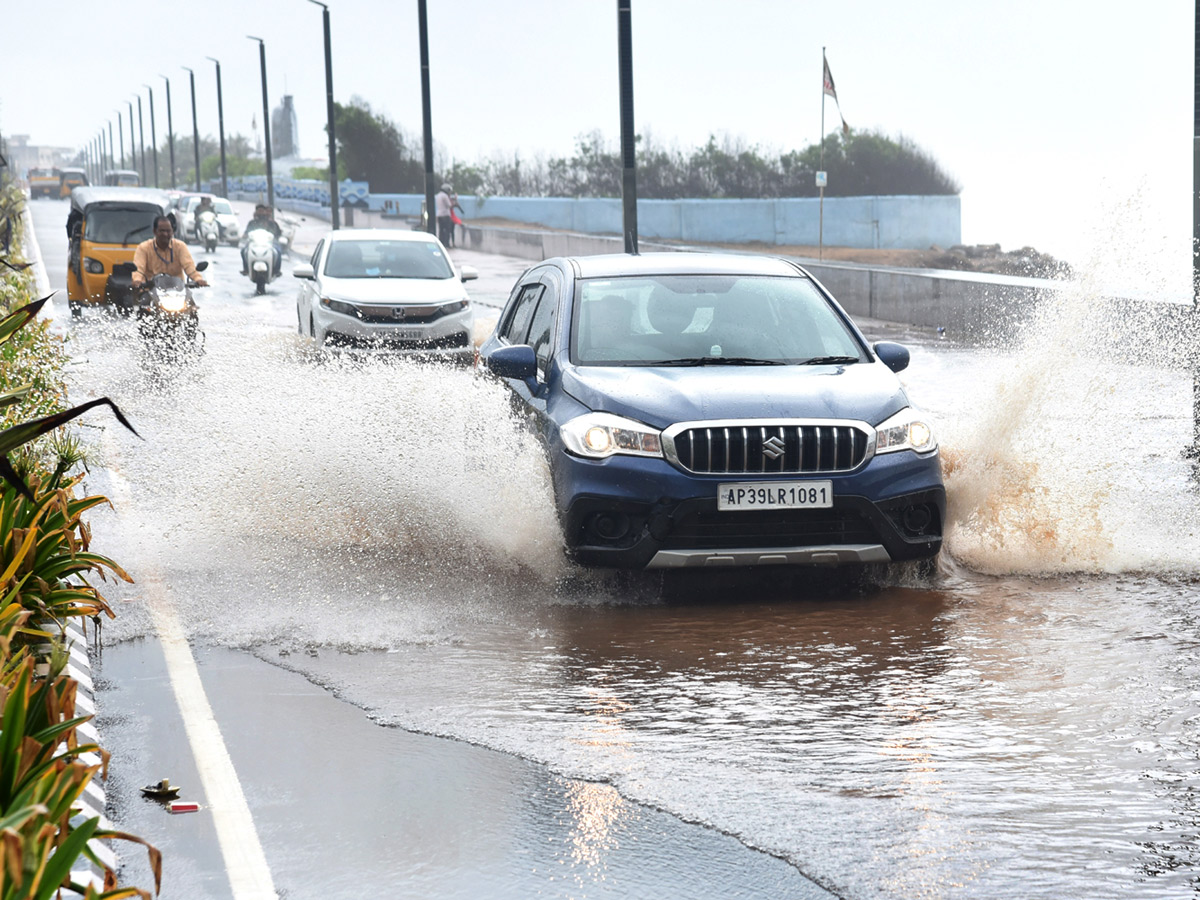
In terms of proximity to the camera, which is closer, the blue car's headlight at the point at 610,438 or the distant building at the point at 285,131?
the blue car's headlight at the point at 610,438

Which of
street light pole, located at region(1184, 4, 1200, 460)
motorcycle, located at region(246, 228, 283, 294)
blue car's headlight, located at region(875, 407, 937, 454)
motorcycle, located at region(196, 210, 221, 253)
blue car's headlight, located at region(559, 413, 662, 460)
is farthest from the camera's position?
motorcycle, located at region(196, 210, 221, 253)

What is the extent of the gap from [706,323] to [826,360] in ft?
2.10

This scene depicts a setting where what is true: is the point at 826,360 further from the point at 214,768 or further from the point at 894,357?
the point at 214,768

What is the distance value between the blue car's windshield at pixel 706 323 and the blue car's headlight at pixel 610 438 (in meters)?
0.68

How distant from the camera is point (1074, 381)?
14.6m

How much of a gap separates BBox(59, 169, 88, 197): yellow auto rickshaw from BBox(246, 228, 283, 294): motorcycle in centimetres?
8072

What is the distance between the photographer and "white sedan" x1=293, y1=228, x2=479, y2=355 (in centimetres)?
1725

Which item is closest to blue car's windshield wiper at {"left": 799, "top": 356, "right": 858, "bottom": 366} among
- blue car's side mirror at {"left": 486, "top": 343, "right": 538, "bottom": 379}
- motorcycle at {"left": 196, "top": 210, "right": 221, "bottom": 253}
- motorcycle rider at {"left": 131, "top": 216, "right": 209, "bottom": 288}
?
blue car's side mirror at {"left": 486, "top": 343, "right": 538, "bottom": 379}

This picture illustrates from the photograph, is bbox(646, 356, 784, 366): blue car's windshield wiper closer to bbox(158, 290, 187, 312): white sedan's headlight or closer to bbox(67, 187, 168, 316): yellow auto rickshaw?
bbox(158, 290, 187, 312): white sedan's headlight

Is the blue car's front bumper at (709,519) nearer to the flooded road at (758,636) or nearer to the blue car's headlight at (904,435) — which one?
the blue car's headlight at (904,435)

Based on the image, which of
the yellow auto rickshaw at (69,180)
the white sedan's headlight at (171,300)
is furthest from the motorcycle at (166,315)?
the yellow auto rickshaw at (69,180)

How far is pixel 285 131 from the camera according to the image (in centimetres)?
18688

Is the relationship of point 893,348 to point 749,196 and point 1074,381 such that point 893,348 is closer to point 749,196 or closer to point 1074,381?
point 1074,381

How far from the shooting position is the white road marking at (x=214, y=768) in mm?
4055
